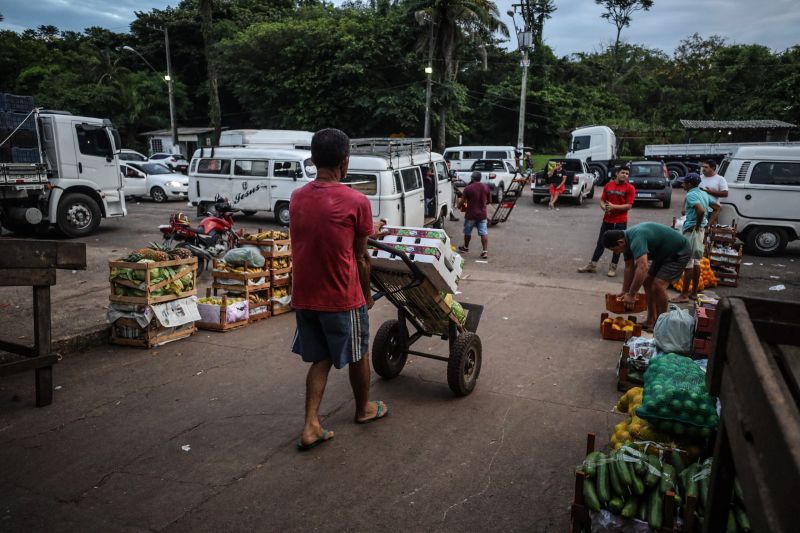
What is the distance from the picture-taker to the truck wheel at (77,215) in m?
12.9

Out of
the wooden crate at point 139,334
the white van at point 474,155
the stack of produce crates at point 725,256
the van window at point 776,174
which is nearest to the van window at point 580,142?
the white van at point 474,155

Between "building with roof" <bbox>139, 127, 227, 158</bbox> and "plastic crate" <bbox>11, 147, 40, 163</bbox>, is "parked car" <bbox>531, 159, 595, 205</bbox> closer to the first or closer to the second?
"plastic crate" <bbox>11, 147, 40, 163</bbox>

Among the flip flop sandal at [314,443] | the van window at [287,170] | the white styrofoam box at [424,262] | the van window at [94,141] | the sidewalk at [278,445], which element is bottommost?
the sidewalk at [278,445]

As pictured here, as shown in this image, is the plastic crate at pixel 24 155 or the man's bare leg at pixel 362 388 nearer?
the man's bare leg at pixel 362 388

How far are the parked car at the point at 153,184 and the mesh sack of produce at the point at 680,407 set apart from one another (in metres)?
20.4

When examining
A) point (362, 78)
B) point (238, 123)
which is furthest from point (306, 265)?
point (238, 123)

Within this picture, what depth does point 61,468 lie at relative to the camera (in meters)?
3.54

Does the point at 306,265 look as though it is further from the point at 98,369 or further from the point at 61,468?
the point at 98,369

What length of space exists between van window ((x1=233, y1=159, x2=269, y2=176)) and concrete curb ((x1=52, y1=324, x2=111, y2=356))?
32.3 ft

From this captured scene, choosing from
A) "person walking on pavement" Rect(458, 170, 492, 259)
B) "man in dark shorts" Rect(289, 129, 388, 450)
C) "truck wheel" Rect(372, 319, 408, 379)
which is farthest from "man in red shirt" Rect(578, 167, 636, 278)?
"man in dark shorts" Rect(289, 129, 388, 450)

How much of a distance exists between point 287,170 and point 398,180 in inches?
175

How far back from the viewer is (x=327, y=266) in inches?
140

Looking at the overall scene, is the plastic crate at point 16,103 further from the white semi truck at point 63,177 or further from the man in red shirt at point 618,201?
the man in red shirt at point 618,201

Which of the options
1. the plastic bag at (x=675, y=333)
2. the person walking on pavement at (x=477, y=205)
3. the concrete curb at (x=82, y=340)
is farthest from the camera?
the person walking on pavement at (x=477, y=205)
